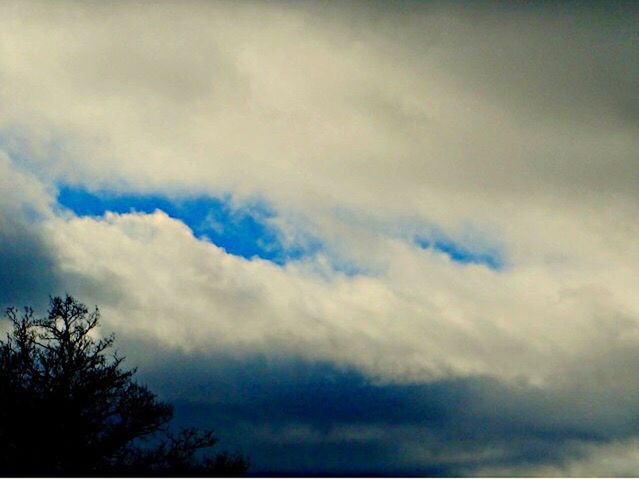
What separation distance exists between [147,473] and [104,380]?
3415mm

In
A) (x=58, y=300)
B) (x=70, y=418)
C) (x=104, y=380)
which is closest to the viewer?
(x=70, y=418)

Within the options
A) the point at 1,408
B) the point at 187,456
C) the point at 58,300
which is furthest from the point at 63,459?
the point at 58,300

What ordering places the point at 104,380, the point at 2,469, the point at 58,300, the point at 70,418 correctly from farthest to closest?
the point at 58,300 → the point at 104,380 → the point at 70,418 → the point at 2,469

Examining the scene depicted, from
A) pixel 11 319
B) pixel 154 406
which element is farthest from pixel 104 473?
pixel 11 319

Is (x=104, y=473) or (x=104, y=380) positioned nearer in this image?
(x=104, y=473)

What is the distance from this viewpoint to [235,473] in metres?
23.1

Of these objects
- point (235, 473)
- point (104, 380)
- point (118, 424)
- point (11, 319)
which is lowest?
point (235, 473)

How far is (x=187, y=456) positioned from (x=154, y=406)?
2.11 metres

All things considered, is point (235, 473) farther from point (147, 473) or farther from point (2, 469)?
point (2, 469)

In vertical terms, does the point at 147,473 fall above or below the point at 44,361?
below

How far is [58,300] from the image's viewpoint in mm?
22781

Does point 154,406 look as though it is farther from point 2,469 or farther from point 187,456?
point 2,469

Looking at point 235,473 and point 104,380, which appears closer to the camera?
point 104,380

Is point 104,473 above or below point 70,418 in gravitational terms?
below
